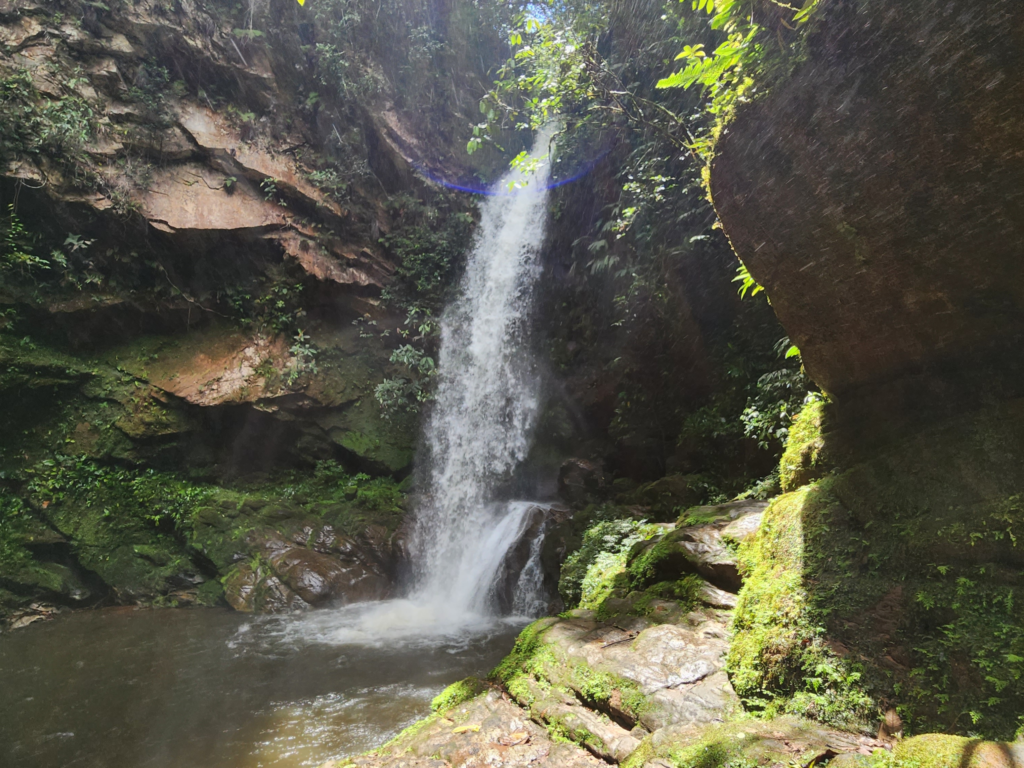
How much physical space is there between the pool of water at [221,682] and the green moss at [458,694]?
1382 mm

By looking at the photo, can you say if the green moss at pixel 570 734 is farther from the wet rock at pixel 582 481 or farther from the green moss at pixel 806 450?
the wet rock at pixel 582 481

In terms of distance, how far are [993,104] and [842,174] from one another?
0.68m

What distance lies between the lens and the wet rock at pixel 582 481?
9102mm

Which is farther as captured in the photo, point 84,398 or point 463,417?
point 463,417

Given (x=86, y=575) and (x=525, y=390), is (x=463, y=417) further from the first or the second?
(x=86, y=575)

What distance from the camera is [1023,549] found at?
2.16m

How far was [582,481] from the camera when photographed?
9328 millimetres

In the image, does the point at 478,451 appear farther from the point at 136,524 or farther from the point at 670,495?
the point at 136,524

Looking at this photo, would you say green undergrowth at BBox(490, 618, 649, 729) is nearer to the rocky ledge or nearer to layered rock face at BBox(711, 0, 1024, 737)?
the rocky ledge

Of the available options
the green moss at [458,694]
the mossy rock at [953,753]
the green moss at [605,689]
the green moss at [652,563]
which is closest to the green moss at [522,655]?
the green moss at [458,694]

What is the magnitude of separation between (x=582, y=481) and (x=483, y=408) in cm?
352

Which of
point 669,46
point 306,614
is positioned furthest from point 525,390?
point 669,46

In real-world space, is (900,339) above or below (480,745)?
above

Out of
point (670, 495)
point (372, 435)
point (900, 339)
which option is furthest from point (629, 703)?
point (372, 435)
